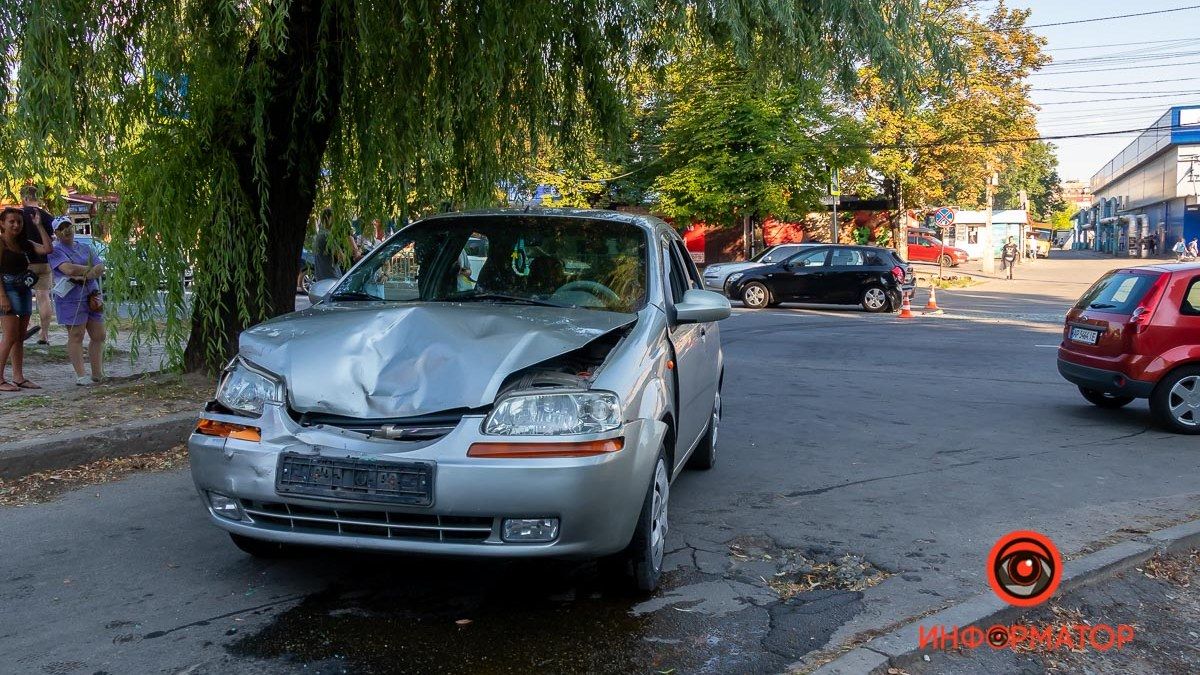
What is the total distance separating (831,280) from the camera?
23.3 m

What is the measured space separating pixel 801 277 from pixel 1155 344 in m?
15.0

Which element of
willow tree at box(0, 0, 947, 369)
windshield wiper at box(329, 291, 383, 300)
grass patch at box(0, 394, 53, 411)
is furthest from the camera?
grass patch at box(0, 394, 53, 411)

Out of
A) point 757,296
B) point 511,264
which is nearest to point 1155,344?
point 511,264

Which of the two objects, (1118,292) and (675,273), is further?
(1118,292)

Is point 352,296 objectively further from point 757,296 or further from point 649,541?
point 757,296

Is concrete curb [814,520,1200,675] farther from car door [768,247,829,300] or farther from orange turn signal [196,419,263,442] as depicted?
car door [768,247,829,300]

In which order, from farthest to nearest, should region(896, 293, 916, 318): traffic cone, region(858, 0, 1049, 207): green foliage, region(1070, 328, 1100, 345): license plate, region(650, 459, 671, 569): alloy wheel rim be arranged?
region(858, 0, 1049, 207): green foliage
region(896, 293, 916, 318): traffic cone
region(1070, 328, 1100, 345): license plate
region(650, 459, 671, 569): alloy wheel rim

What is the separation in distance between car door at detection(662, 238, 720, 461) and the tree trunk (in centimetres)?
332

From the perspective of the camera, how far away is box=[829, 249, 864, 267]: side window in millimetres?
23219

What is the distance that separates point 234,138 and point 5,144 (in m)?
1.86

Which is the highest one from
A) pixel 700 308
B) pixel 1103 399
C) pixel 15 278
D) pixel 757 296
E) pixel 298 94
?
pixel 298 94

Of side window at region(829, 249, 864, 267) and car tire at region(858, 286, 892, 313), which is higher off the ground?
side window at region(829, 249, 864, 267)

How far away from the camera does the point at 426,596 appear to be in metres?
4.18

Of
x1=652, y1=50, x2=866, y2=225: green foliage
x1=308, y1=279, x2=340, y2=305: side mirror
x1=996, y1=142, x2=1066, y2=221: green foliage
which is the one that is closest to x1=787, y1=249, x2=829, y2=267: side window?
x1=652, y1=50, x2=866, y2=225: green foliage
